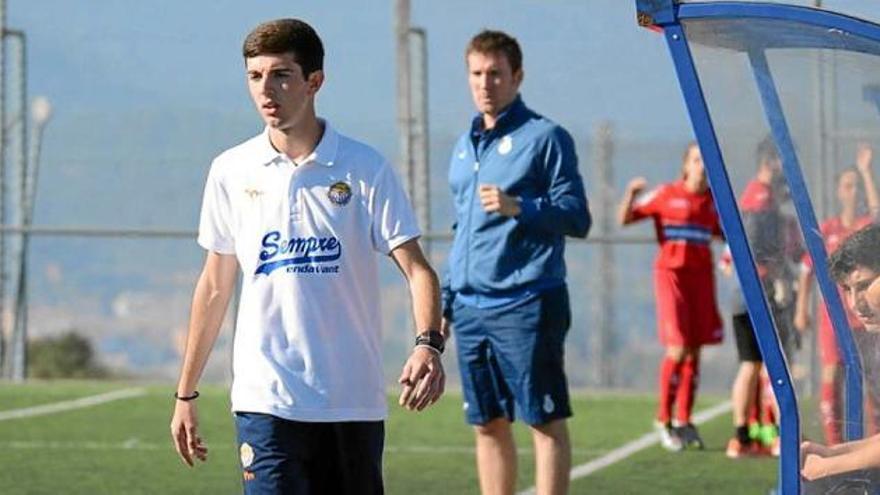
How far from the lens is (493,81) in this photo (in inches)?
385

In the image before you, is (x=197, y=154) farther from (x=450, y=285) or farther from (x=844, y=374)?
(x=844, y=374)

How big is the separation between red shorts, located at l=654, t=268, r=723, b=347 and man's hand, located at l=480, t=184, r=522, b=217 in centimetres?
574

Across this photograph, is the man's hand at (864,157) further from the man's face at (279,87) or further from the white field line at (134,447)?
the white field line at (134,447)

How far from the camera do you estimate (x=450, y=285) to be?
10.0 m

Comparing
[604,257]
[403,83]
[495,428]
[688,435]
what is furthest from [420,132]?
[495,428]

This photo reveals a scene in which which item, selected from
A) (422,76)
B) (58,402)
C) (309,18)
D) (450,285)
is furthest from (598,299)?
(450,285)

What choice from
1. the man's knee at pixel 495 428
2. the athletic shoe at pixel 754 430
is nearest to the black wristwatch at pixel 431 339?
the man's knee at pixel 495 428

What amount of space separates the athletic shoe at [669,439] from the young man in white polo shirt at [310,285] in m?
Result: 7.42

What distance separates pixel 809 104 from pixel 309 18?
56.1 feet

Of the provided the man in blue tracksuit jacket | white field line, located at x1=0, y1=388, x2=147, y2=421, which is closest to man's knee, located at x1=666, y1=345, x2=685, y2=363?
white field line, located at x1=0, y1=388, x2=147, y2=421

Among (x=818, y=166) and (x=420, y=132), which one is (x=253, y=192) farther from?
(x=420, y=132)

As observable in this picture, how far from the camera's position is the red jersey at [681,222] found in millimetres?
14773

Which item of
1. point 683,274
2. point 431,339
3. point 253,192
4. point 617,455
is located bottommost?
point 617,455

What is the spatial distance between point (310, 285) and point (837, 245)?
1.48 m
